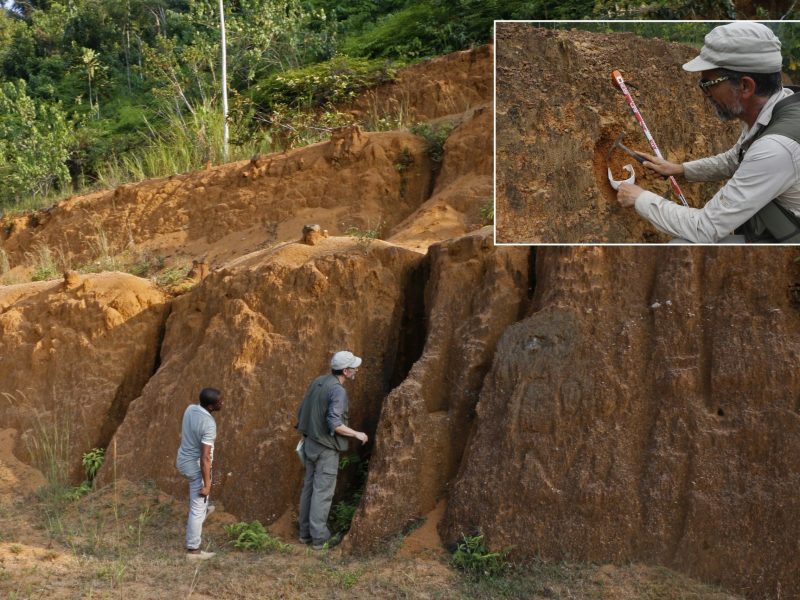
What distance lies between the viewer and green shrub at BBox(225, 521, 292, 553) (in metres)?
8.20

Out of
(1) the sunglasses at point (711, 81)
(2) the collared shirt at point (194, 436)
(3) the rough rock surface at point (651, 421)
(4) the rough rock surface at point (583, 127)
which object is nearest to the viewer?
(1) the sunglasses at point (711, 81)

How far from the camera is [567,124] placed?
5.04m

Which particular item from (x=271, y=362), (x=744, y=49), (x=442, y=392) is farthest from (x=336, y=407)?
(x=744, y=49)

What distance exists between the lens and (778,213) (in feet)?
Answer: 13.2

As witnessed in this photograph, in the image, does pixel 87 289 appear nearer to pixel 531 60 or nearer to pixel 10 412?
pixel 10 412

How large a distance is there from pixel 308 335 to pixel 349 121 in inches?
285

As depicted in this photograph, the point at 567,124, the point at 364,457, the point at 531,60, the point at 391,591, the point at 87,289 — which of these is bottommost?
the point at 391,591

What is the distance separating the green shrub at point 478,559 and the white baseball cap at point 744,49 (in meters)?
Answer: 4.54

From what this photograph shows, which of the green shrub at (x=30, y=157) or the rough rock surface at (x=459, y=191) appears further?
the green shrub at (x=30, y=157)

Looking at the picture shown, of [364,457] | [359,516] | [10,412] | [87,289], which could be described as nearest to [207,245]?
[87,289]

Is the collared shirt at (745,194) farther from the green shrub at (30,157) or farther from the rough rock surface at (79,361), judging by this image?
the green shrub at (30,157)

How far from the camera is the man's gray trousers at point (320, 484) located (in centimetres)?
818

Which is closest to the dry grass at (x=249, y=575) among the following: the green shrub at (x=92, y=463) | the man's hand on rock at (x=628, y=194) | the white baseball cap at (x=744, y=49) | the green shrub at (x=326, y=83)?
the green shrub at (x=92, y=463)

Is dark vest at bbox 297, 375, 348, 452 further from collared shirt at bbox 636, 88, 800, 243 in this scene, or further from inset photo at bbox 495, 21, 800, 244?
collared shirt at bbox 636, 88, 800, 243
